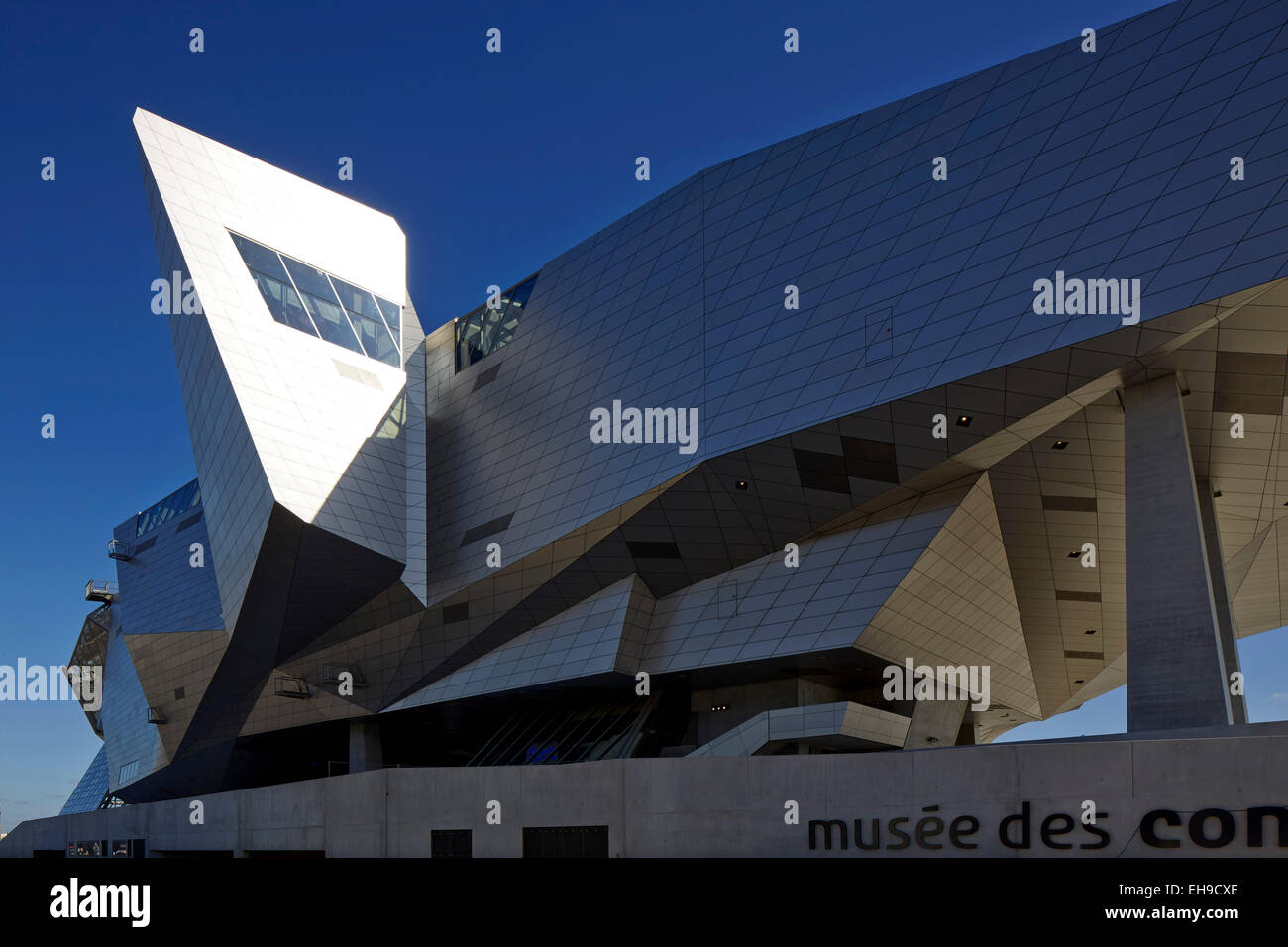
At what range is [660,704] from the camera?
3662 centimetres

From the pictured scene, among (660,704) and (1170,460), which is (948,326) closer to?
(1170,460)

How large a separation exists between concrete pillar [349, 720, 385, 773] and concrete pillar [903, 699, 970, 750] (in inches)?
852

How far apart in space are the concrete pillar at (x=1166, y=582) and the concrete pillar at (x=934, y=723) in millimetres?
10199

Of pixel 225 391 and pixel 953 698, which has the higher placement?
pixel 225 391

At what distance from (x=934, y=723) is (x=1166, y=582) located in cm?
1308

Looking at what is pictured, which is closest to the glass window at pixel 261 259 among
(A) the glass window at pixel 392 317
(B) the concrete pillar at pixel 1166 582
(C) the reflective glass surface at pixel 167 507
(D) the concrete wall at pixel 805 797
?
(A) the glass window at pixel 392 317

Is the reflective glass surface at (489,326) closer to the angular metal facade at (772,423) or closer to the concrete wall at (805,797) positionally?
the angular metal facade at (772,423)

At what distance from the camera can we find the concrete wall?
48.0 ft

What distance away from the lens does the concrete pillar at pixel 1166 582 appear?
22.2m

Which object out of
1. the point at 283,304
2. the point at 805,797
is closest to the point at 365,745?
the point at 283,304

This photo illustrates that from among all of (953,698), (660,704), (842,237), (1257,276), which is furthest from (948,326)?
(660,704)

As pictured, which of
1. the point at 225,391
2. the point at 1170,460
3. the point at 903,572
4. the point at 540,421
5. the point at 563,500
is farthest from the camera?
the point at 540,421
